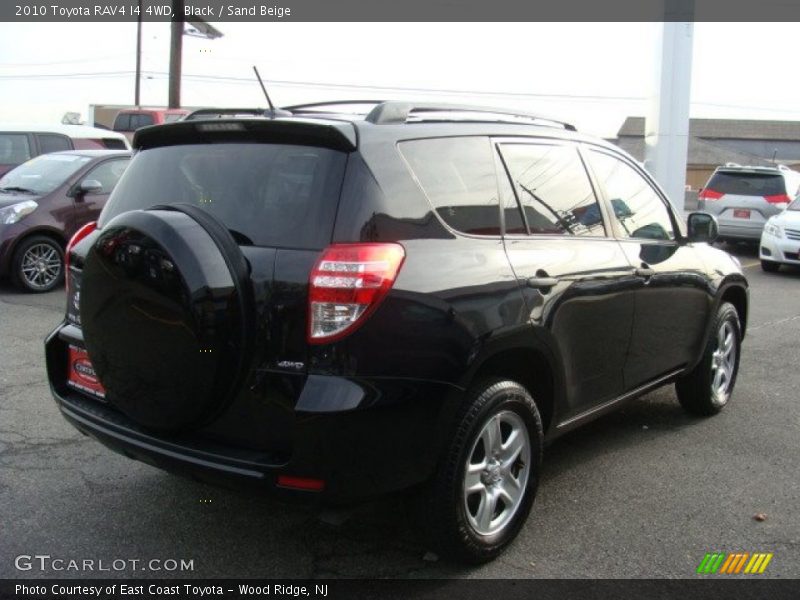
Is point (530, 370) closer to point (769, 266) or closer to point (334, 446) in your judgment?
point (334, 446)

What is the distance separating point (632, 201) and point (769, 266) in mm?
9867

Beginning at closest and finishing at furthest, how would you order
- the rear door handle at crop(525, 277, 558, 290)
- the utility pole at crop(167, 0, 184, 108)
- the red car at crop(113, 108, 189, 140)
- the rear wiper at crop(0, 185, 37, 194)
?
the rear door handle at crop(525, 277, 558, 290) < the rear wiper at crop(0, 185, 37, 194) < the utility pole at crop(167, 0, 184, 108) < the red car at crop(113, 108, 189, 140)

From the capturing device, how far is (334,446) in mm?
2699

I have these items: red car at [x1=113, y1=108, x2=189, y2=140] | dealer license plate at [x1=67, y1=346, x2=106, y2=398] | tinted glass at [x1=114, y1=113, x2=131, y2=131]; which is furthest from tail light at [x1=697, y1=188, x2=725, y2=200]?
tinted glass at [x1=114, y1=113, x2=131, y2=131]

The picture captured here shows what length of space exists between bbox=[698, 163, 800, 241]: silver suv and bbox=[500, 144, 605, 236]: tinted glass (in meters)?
12.2

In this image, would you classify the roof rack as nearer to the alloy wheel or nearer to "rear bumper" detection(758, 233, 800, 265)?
the alloy wheel

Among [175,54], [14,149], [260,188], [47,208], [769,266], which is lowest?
[769,266]

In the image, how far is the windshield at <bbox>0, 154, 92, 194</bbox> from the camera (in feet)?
33.0

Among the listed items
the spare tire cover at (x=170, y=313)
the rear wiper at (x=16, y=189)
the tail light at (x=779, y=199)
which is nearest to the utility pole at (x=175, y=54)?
the rear wiper at (x=16, y=189)

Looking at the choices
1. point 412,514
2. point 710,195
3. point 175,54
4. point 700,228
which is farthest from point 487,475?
point 175,54

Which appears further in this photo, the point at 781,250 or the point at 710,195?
the point at 710,195

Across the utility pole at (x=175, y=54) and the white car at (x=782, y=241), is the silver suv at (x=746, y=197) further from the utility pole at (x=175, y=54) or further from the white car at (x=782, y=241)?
the utility pole at (x=175, y=54)

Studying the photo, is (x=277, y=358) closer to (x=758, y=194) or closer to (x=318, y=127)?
(x=318, y=127)

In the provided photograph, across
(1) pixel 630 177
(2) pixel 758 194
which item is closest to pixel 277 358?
(1) pixel 630 177
